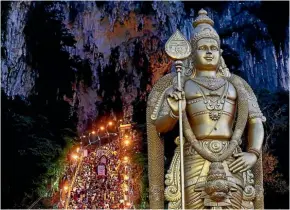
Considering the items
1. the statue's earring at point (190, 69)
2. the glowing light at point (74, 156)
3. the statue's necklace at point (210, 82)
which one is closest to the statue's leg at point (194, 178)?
the statue's necklace at point (210, 82)

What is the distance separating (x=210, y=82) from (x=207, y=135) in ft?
1.67

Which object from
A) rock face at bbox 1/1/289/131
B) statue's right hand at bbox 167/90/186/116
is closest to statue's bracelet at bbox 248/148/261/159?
statue's right hand at bbox 167/90/186/116

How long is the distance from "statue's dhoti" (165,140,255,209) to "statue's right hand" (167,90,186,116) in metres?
0.47

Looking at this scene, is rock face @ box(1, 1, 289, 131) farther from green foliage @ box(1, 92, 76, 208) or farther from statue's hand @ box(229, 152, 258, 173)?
statue's hand @ box(229, 152, 258, 173)

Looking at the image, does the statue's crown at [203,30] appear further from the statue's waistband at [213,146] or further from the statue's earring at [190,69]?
the statue's waistband at [213,146]

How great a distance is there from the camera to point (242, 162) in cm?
481

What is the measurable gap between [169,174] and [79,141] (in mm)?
7618

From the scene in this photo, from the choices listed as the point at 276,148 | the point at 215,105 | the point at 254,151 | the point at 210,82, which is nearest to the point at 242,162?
the point at 254,151

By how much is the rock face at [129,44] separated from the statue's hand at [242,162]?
796cm

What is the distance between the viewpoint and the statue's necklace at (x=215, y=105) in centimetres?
496

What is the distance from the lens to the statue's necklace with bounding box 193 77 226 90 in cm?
508

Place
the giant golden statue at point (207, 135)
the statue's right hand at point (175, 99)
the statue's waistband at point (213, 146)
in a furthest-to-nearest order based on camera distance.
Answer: the statue's waistband at point (213, 146), the giant golden statue at point (207, 135), the statue's right hand at point (175, 99)

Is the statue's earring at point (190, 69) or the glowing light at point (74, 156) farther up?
the glowing light at point (74, 156)

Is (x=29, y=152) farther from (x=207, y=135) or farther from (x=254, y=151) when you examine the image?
(x=254, y=151)
